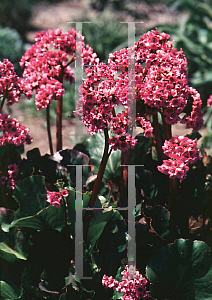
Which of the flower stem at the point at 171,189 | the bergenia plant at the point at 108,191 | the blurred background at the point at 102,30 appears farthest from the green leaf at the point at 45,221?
the blurred background at the point at 102,30

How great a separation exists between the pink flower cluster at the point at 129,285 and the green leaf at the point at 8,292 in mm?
319

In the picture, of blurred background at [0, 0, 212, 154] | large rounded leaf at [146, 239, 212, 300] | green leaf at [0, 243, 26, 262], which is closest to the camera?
large rounded leaf at [146, 239, 212, 300]

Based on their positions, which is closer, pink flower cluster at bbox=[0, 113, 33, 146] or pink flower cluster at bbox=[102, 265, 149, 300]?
pink flower cluster at bbox=[102, 265, 149, 300]

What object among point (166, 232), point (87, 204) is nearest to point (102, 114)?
point (87, 204)

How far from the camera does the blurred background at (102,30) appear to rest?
4.05m

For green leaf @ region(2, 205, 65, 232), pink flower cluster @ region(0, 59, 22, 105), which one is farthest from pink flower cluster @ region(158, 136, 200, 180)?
pink flower cluster @ region(0, 59, 22, 105)

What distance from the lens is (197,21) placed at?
463cm

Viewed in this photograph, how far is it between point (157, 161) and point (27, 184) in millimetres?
491

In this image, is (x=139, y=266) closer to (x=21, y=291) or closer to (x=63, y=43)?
(x=21, y=291)

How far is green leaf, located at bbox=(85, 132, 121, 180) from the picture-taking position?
138cm

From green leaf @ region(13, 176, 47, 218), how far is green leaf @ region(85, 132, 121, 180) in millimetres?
296

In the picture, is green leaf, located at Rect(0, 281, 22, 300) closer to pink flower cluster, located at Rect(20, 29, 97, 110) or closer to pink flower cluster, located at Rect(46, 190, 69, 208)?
pink flower cluster, located at Rect(46, 190, 69, 208)

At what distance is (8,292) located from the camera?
1.17 meters

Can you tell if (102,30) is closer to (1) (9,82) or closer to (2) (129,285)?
(1) (9,82)
